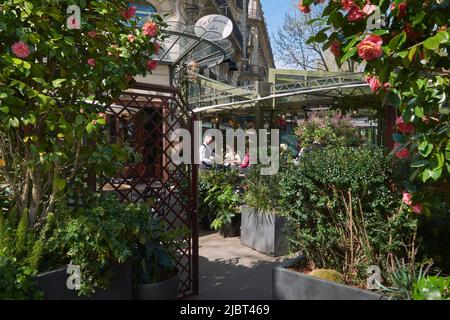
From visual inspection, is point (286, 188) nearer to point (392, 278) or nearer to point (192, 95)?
point (392, 278)

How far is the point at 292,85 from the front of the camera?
11.6 m

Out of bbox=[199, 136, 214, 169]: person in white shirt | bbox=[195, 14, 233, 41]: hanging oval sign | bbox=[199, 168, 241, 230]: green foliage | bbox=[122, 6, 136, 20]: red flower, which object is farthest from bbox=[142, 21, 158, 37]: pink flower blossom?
bbox=[195, 14, 233, 41]: hanging oval sign

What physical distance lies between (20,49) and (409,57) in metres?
2.26

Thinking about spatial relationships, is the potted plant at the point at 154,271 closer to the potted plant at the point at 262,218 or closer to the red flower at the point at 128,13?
the red flower at the point at 128,13

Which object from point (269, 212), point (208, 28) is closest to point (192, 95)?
point (208, 28)

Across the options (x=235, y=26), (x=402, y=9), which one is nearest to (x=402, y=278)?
(x=402, y=9)

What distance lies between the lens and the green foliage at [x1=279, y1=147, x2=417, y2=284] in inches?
123

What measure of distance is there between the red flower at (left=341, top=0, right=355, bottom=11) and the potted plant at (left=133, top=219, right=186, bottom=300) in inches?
86.6

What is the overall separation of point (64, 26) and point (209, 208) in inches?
187

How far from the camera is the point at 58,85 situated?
8.45 ft

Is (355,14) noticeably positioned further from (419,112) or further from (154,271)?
(154,271)

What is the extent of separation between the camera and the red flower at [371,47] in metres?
1.95

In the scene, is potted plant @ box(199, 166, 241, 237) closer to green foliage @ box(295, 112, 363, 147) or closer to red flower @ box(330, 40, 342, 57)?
green foliage @ box(295, 112, 363, 147)

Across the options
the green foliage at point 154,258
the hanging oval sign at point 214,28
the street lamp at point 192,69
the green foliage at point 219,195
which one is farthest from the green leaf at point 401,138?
the street lamp at point 192,69
